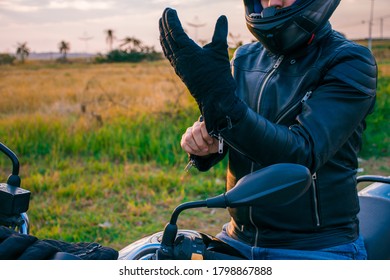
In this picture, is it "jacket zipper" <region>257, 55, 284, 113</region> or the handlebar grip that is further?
"jacket zipper" <region>257, 55, 284, 113</region>

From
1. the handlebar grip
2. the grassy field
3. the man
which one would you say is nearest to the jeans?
the man

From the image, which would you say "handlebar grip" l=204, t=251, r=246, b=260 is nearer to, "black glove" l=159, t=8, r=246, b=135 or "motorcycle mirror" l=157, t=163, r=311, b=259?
"motorcycle mirror" l=157, t=163, r=311, b=259

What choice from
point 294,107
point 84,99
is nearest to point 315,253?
point 294,107

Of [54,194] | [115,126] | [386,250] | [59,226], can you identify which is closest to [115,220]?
[59,226]

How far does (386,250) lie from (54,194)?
3477 millimetres

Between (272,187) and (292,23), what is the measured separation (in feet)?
2.44

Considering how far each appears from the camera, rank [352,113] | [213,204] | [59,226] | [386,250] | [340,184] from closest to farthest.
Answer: [213,204]
[352,113]
[340,184]
[386,250]
[59,226]

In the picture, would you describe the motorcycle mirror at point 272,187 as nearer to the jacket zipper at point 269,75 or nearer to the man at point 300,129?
the man at point 300,129

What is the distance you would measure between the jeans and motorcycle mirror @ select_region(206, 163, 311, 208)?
52cm

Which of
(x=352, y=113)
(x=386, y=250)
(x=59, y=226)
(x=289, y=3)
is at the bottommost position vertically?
(x=59, y=226)

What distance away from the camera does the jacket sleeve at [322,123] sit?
1.39 metres

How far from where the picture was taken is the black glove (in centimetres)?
133

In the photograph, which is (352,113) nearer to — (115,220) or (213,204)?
(213,204)

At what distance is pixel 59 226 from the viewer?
405cm
